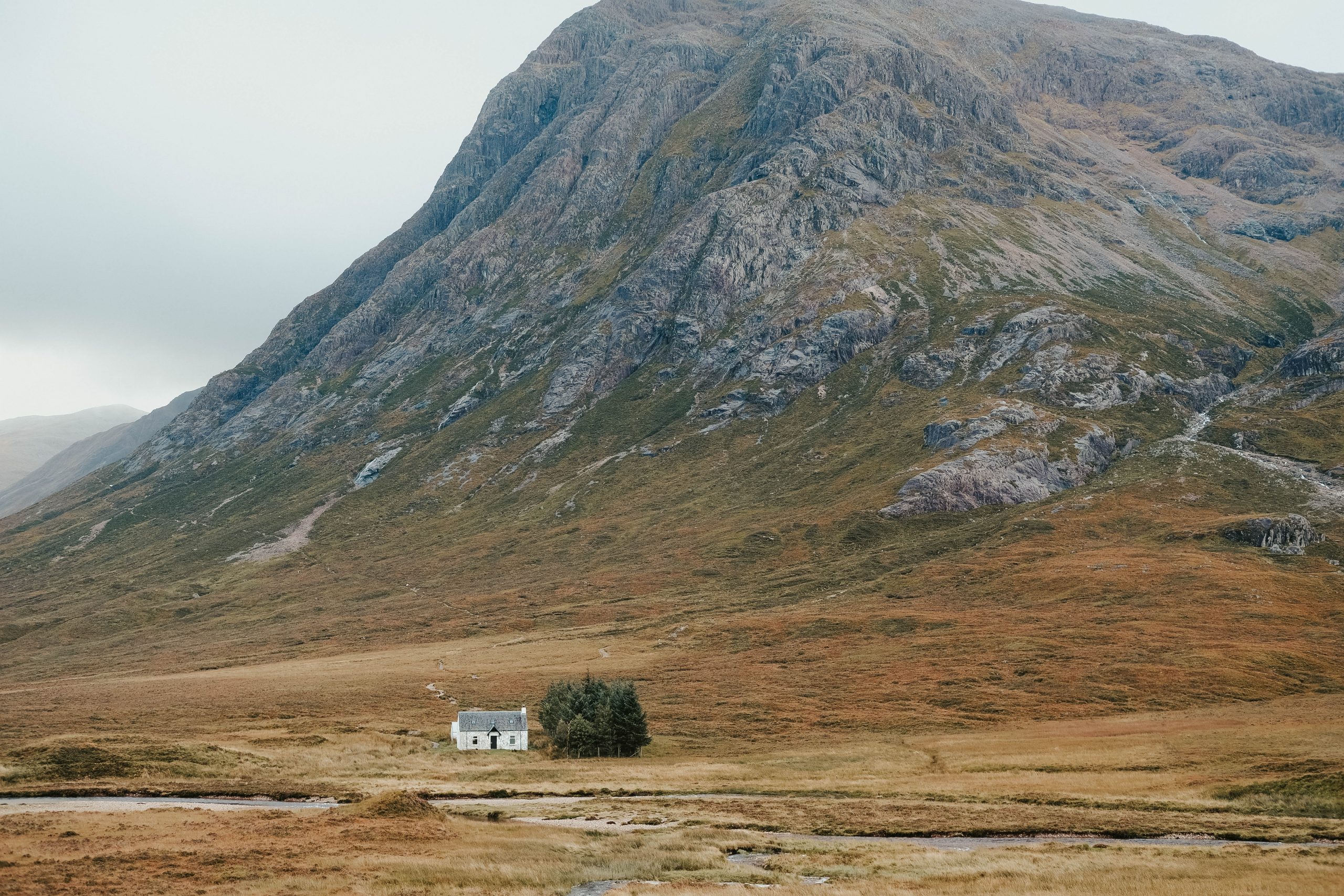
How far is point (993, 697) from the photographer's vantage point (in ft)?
427

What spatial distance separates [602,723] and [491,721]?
14.6m

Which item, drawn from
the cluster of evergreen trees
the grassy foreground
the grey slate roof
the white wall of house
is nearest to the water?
the grassy foreground

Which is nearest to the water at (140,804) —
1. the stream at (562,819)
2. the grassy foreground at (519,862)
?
the stream at (562,819)

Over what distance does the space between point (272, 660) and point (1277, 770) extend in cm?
18823

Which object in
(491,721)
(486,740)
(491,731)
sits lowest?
(486,740)

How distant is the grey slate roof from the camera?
10200 cm

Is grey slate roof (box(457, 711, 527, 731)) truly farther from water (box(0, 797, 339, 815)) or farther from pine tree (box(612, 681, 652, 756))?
water (box(0, 797, 339, 815))

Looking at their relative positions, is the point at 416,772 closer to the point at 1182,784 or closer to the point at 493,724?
the point at 493,724

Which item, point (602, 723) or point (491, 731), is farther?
point (491, 731)

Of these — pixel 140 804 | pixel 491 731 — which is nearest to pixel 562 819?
pixel 140 804

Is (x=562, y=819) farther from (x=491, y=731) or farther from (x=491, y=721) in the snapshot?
(x=491, y=721)

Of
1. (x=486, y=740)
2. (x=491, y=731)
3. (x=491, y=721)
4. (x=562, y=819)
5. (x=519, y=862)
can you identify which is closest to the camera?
(x=519, y=862)

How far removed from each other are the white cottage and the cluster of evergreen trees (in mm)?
4124

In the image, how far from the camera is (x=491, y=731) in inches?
4023
